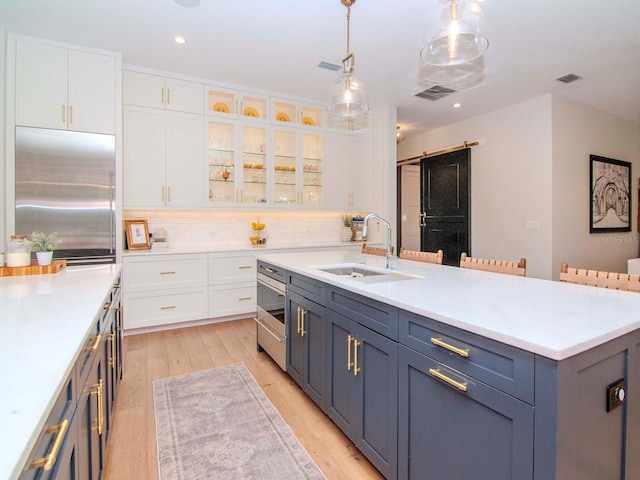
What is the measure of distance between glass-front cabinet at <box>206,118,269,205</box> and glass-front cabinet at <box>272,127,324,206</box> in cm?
19

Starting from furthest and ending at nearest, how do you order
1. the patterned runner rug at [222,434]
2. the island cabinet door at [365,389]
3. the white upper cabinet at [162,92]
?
the white upper cabinet at [162,92], the patterned runner rug at [222,434], the island cabinet door at [365,389]

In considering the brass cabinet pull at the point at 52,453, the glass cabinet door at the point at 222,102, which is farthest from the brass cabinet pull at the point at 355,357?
the glass cabinet door at the point at 222,102

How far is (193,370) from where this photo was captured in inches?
112

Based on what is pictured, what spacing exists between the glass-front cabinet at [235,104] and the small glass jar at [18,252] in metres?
2.70

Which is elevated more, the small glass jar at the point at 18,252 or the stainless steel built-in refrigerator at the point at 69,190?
the stainless steel built-in refrigerator at the point at 69,190

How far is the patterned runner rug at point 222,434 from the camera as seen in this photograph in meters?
1.70

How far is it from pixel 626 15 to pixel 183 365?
15.6 feet

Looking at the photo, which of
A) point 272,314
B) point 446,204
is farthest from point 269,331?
point 446,204

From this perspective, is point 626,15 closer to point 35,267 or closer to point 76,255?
point 35,267

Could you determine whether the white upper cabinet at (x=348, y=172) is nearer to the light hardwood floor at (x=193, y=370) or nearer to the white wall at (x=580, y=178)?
the light hardwood floor at (x=193, y=370)

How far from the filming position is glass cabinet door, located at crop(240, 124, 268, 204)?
4.50 metres

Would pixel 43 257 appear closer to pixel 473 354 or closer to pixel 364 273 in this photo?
pixel 364 273

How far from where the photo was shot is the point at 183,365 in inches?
116

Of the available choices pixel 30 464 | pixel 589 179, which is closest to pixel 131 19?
pixel 30 464
